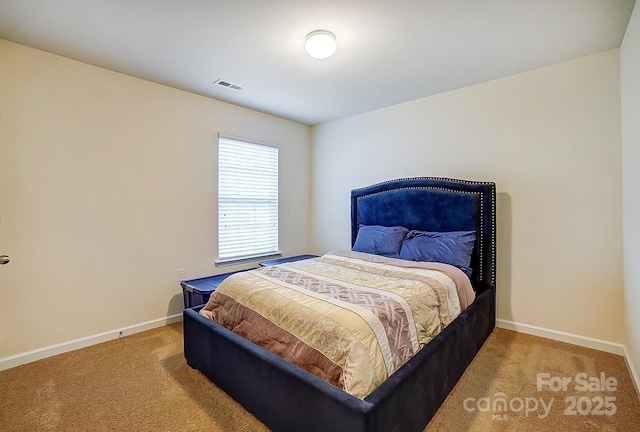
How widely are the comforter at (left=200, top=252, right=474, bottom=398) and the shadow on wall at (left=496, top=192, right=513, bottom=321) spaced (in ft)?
2.32

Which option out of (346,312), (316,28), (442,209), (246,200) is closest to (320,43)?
(316,28)

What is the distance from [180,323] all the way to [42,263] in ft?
4.33

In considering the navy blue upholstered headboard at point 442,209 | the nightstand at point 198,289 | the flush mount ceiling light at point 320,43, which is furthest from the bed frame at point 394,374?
the flush mount ceiling light at point 320,43

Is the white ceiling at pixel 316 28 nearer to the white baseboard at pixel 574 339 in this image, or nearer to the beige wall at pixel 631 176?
the beige wall at pixel 631 176

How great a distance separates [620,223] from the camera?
2404mm

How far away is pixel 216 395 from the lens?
6.46 feet

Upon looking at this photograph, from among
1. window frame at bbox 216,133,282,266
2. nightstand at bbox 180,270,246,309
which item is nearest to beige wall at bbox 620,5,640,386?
nightstand at bbox 180,270,246,309

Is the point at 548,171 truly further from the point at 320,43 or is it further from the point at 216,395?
the point at 216,395

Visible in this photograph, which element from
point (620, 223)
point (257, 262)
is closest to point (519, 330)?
point (620, 223)

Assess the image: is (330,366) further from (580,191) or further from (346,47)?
(580,191)

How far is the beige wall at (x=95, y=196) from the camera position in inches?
92.7

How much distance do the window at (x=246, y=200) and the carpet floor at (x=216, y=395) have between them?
147 cm

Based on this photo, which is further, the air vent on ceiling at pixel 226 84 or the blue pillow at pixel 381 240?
the blue pillow at pixel 381 240

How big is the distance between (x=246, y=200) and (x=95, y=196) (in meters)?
1.60
